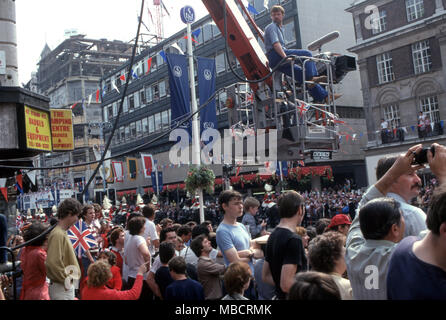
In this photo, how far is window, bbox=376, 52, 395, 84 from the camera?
3144 centimetres

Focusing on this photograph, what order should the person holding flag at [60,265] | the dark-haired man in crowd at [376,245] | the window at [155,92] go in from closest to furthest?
the dark-haired man in crowd at [376,245] → the person holding flag at [60,265] → the window at [155,92]

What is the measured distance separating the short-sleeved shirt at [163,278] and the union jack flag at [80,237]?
2011mm

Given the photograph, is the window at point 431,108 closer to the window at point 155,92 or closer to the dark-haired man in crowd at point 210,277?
the window at point 155,92

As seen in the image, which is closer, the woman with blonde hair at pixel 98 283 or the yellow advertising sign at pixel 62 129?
the woman with blonde hair at pixel 98 283

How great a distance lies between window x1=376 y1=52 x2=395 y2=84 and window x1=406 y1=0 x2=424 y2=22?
2707 mm

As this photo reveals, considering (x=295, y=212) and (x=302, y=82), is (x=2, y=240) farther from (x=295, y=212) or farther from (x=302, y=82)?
(x=302, y=82)

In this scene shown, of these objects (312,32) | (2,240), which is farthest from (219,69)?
(2,240)

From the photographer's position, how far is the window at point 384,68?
103 ft

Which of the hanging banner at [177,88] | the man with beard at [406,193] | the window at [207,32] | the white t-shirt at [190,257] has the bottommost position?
the white t-shirt at [190,257]

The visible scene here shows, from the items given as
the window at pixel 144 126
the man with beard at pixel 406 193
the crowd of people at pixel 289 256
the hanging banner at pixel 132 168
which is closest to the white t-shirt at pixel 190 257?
the crowd of people at pixel 289 256

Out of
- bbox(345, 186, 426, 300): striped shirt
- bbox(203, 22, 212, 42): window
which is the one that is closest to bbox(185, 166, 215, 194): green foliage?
bbox(345, 186, 426, 300): striped shirt

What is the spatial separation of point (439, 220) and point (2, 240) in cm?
422

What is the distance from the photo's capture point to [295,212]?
412 cm

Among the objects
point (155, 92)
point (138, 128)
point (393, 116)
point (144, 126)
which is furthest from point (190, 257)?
point (138, 128)
